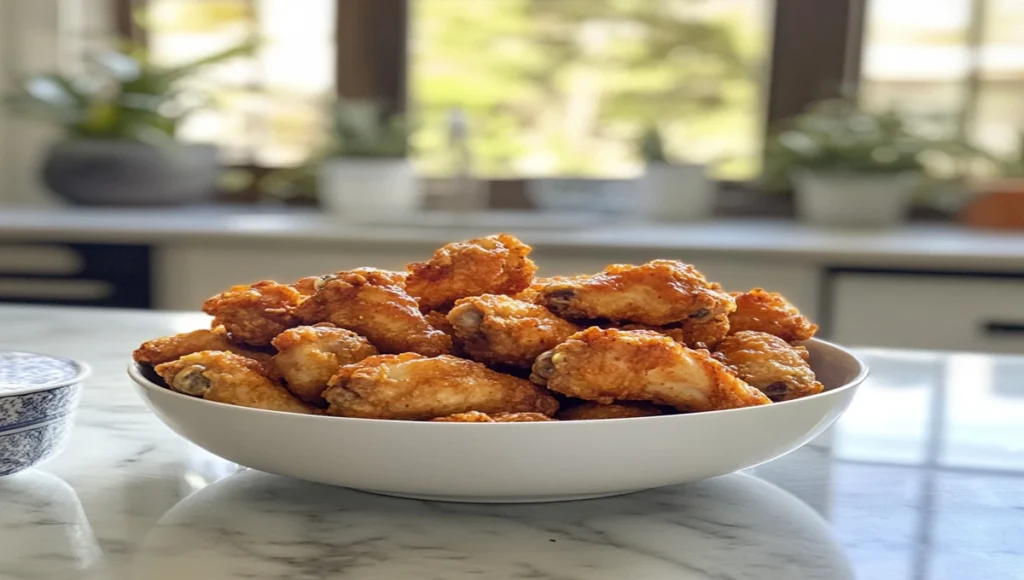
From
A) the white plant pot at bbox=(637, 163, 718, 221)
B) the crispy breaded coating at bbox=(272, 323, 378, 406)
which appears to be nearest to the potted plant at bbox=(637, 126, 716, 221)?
Result: the white plant pot at bbox=(637, 163, 718, 221)

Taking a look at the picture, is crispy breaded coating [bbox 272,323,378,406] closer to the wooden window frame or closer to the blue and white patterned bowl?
the blue and white patterned bowl

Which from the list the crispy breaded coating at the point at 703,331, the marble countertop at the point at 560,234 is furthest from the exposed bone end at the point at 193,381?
the marble countertop at the point at 560,234

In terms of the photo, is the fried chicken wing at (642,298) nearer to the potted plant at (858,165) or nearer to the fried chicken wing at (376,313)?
the fried chicken wing at (376,313)

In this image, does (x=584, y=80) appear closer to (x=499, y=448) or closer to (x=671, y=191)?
(x=671, y=191)

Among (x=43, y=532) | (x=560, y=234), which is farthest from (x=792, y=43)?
(x=43, y=532)

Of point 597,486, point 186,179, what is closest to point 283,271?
point 186,179

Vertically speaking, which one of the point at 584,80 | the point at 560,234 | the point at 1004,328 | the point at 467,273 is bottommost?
the point at 1004,328
